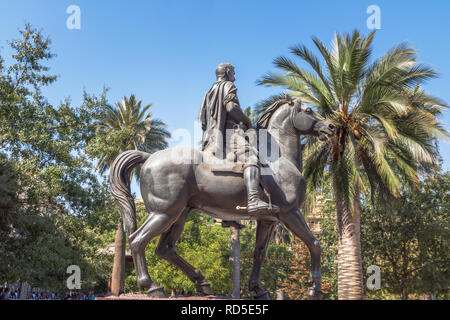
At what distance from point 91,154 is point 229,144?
12.8m

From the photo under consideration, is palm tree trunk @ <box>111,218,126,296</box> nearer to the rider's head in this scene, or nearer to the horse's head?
the rider's head

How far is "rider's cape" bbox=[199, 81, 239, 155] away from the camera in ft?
20.6

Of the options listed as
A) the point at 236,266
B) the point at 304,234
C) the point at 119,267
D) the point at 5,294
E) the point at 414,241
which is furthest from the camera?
the point at 119,267

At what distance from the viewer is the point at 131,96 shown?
1155 inches

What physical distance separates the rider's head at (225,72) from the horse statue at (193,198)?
1.30 metres

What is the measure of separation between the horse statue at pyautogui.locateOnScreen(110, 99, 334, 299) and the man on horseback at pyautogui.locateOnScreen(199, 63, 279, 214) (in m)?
0.25

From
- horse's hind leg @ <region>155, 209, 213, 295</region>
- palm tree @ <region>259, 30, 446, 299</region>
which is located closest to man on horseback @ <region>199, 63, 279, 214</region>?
horse's hind leg @ <region>155, 209, 213, 295</region>

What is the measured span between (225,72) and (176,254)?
299cm

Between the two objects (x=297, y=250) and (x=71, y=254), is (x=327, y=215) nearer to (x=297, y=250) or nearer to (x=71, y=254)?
(x=297, y=250)

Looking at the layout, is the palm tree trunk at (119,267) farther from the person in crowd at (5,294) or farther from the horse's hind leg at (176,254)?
the horse's hind leg at (176,254)

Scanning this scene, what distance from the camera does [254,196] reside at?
570 cm

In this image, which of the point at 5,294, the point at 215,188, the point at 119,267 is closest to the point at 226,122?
the point at 215,188

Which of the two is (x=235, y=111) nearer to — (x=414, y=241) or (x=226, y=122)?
(x=226, y=122)
